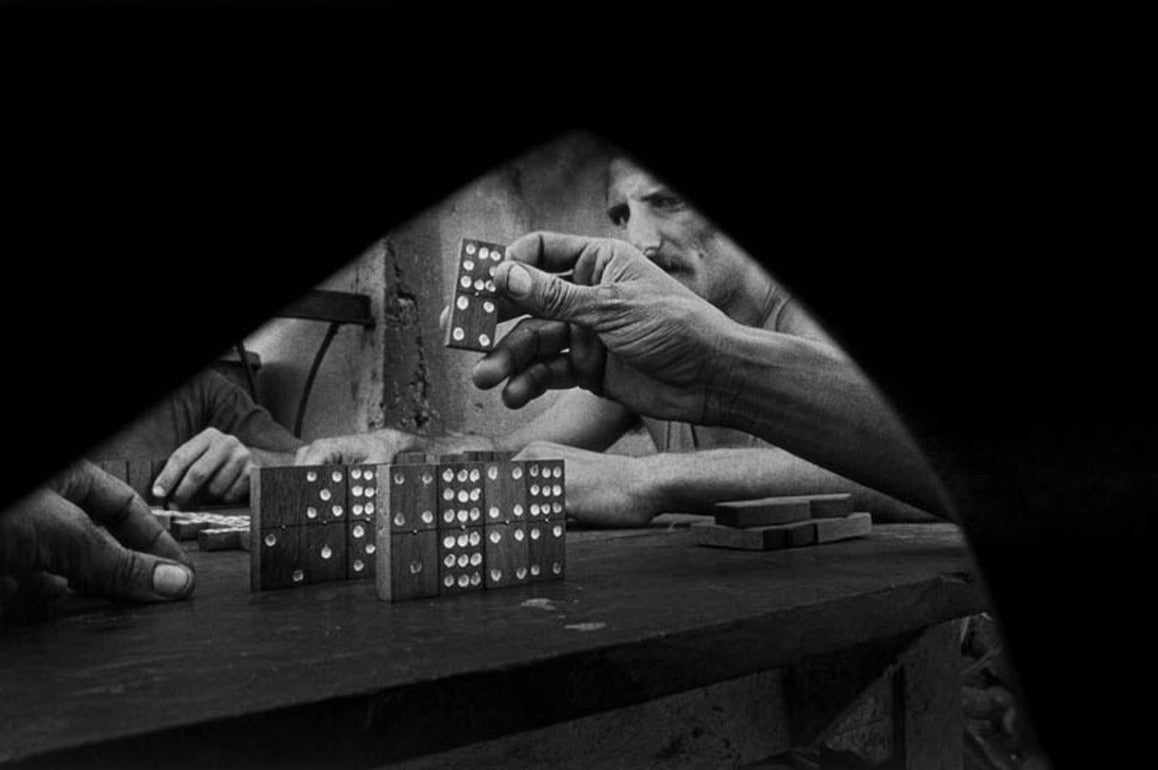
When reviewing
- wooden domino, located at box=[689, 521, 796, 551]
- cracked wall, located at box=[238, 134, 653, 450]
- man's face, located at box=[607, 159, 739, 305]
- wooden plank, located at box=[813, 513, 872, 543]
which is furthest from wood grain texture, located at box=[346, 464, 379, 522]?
cracked wall, located at box=[238, 134, 653, 450]

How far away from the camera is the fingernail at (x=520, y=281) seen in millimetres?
1479

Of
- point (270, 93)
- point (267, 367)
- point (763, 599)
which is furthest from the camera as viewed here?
point (267, 367)

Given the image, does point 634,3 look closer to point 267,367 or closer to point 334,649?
point 334,649

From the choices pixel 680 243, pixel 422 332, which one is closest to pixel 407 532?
pixel 680 243

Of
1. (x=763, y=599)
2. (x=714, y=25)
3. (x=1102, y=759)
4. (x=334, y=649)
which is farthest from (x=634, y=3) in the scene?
(x=763, y=599)

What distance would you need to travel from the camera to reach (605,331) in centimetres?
154

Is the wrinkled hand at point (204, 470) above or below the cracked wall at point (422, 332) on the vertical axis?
below

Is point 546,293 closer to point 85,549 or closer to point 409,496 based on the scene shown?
point 409,496

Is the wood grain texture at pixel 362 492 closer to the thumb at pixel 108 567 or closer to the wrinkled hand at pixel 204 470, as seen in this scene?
the thumb at pixel 108 567

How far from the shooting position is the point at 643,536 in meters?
1.74

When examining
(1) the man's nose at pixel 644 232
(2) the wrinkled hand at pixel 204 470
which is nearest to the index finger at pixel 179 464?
(2) the wrinkled hand at pixel 204 470

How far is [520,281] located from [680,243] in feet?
5.45

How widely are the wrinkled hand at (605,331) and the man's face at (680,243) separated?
141 centimetres

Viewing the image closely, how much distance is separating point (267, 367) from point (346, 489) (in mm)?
3454
